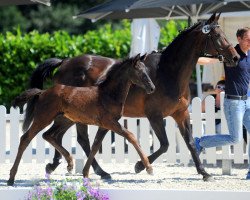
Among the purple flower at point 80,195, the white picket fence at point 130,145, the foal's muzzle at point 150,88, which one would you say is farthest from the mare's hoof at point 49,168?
the purple flower at point 80,195

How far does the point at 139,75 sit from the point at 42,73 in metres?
1.99

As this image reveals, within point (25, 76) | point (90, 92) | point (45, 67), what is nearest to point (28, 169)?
point (45, 67)

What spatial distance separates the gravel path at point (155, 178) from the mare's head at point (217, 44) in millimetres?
1411

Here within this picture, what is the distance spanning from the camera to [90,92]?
8719 mm

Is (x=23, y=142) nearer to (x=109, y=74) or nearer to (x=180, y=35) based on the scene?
(x=109, y=74)

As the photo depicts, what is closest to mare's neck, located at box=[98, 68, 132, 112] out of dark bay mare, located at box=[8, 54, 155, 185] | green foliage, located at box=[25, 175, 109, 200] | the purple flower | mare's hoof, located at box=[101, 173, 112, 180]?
dark bay mare, located at box=[8, 54, 155, 185]

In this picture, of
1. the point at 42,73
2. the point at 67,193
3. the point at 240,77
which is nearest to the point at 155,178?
the point at 240,77

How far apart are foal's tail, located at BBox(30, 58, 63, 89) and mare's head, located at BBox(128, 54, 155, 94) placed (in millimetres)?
1784

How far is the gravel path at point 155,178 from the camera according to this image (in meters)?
8.37

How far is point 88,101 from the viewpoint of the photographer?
28.4 ft

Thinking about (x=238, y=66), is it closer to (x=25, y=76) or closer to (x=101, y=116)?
(x=101, y=116)

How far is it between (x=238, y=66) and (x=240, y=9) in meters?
4.27

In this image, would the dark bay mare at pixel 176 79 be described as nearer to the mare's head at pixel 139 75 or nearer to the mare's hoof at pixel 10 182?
the mare's head at pixel 139 75

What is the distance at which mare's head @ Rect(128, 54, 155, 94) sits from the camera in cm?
846
